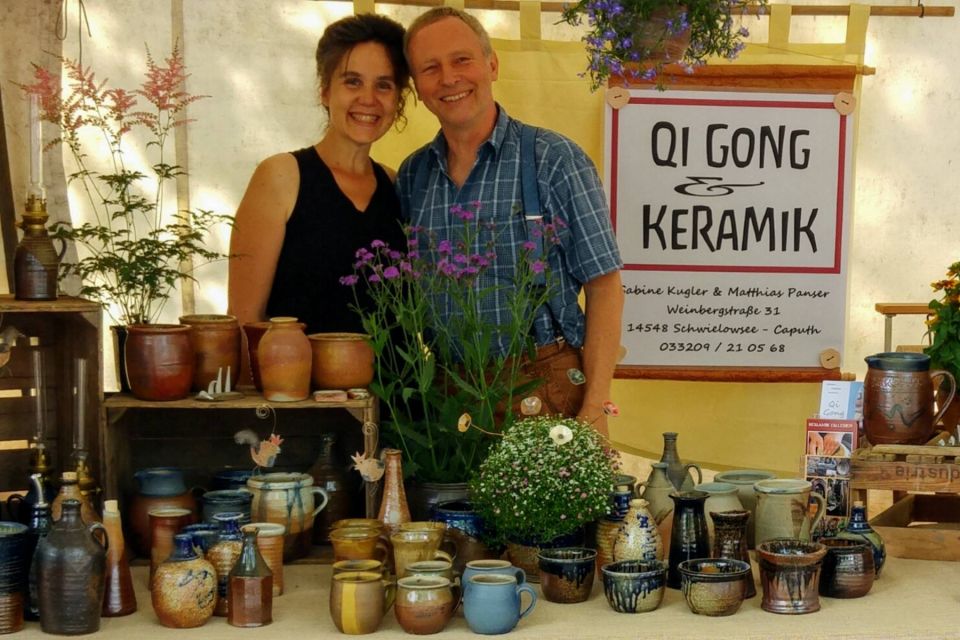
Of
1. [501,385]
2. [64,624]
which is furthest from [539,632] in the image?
[64,624]

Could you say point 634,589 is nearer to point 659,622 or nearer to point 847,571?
point 659,622

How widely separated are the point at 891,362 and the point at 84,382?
5.19 ft

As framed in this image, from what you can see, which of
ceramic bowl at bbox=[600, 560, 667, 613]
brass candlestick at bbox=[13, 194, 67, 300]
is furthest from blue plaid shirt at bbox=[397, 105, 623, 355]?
brass candlestick at bbox=[13, 194, 67, 300]

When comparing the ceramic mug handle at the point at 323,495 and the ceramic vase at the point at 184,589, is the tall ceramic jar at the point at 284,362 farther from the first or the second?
the ceramic vase at the point at 184,589

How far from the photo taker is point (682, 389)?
4180 mm

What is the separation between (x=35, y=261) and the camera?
7.52 feet

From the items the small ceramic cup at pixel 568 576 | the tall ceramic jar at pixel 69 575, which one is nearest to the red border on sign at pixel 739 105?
the small ceramic cup at pixel 568 576

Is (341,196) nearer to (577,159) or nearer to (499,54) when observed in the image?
(577,159)

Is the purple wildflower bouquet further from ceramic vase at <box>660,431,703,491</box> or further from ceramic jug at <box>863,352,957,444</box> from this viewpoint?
ceramic jug at <box>863,352,957,444</box>

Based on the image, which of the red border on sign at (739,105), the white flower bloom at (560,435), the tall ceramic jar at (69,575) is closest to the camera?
the tall ceramic jar at (69,575)

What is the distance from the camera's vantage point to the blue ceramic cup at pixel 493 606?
1.91 metres

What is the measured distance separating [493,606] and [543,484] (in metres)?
0.26

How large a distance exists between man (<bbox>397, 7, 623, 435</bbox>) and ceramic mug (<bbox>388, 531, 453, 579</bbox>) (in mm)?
697

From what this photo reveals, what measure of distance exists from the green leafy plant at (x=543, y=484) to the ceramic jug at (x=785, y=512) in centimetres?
32
